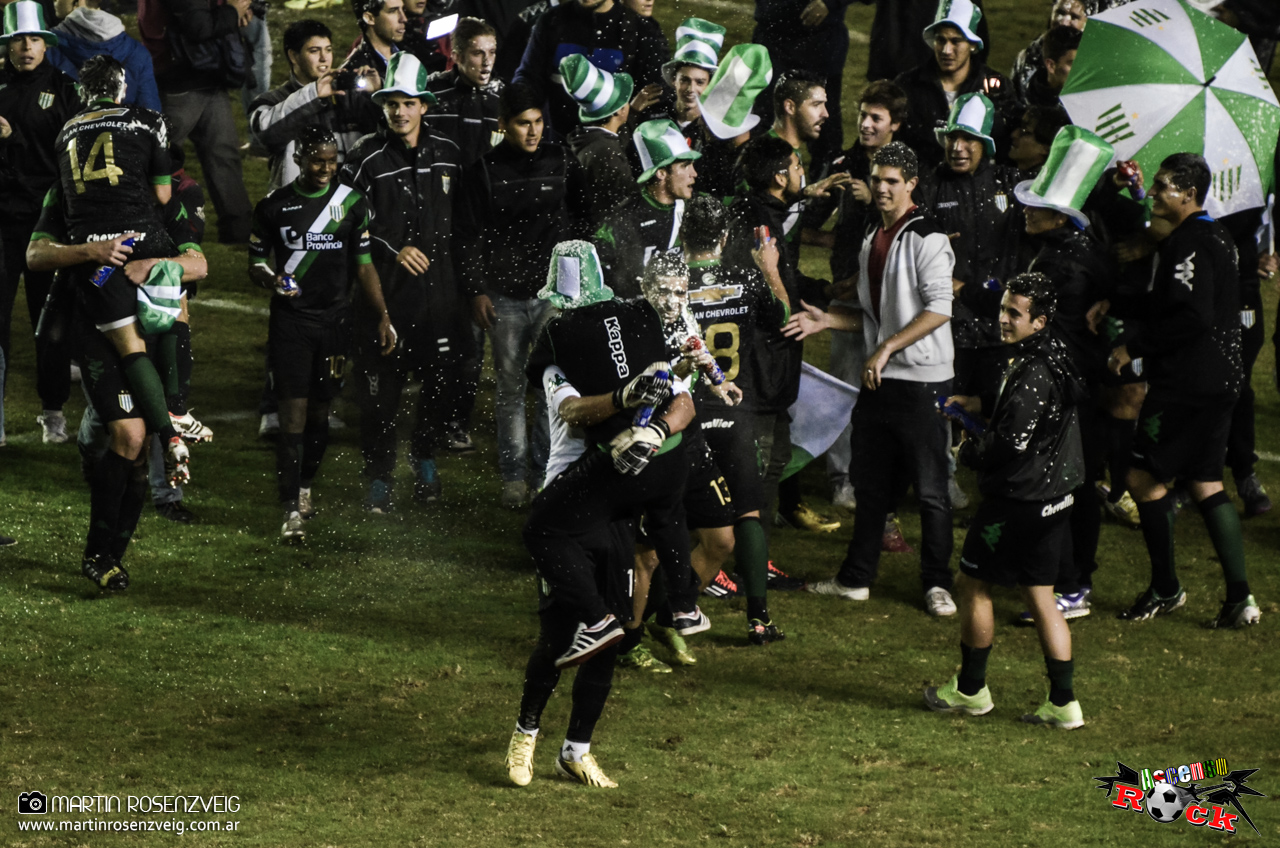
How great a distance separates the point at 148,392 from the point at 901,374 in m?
3.47

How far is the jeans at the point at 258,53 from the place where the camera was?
13297mm

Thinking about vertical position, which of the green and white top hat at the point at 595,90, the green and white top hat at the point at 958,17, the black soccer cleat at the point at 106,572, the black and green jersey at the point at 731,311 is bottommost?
the black soccer cleat at the point at 106,572

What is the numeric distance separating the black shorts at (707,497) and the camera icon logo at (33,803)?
8.99ft

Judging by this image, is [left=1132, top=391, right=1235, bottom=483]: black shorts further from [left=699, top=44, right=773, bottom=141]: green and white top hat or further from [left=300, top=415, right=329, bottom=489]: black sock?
[left=300, top=415, right=329, bottom=489]: black sock

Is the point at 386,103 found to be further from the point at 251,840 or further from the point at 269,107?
the point at 251,840

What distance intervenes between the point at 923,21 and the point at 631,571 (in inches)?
278

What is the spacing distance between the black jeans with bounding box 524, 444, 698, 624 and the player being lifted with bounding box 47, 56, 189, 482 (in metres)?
2.63

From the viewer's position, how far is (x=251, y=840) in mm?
5031

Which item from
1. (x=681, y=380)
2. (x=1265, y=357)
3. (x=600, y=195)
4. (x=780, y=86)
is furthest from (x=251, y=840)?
(x=1265, y=357)

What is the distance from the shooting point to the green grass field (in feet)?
17.6

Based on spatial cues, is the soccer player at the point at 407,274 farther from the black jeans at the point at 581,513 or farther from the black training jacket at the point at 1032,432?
the black training jacket at the point at 1032,432

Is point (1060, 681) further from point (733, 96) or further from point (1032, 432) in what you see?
point (733, 96)

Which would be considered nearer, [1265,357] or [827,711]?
[827,711]

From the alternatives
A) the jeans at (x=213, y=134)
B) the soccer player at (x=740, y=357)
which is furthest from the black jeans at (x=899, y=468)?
the jeans at (x=213, y=134)
